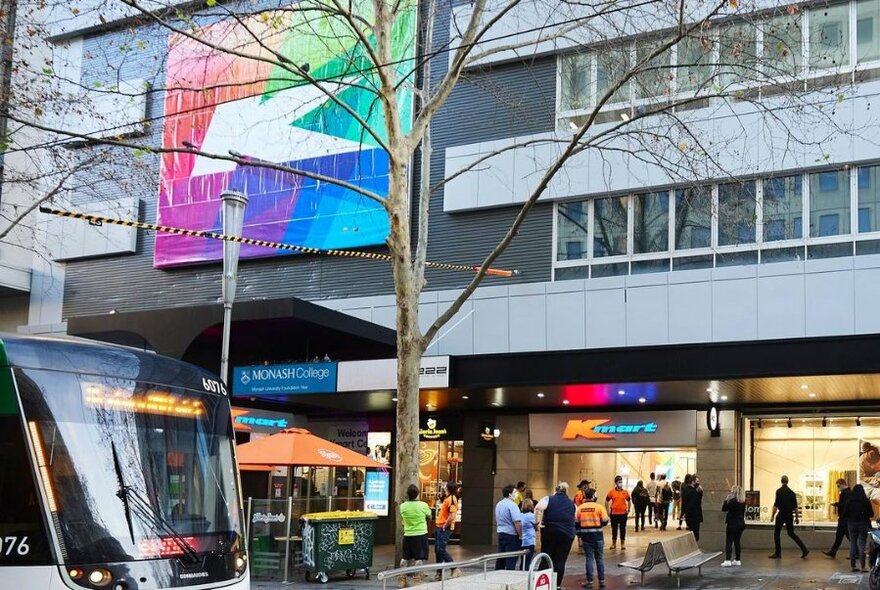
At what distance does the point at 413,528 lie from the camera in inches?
587

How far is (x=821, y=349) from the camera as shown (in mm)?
17391

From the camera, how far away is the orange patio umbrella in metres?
18.4

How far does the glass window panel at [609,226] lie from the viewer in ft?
72.7

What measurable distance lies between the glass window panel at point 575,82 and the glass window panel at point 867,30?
5587mm

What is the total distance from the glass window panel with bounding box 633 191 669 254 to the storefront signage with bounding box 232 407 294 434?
979 centimetres

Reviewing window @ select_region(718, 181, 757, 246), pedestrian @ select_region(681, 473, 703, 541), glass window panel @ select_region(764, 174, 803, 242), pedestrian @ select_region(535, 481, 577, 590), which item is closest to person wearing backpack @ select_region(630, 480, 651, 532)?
pedestrian @ select_region(681, 473, 703, 541)

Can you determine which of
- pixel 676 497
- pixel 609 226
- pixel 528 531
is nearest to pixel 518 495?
pixel 528 531

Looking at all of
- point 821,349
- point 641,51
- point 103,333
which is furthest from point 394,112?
point 103,333

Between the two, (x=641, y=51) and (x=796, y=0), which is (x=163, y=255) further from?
(x=796, y=0)

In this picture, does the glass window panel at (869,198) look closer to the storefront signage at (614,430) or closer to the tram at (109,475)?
the storefront signage at (614,430)

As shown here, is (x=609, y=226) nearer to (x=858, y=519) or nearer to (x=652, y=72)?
(x=652, y=72)

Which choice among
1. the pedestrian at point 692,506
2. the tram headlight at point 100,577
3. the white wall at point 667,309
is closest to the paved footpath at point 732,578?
the pedestrian at point 692,506

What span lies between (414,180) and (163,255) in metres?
7.96

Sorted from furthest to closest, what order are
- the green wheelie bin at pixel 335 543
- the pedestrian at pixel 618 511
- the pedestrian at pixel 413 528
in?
the pedestrian at pixel 618 511, the green wheelie bin at pixel 335 543, the pedestrian at pixel 413 528
